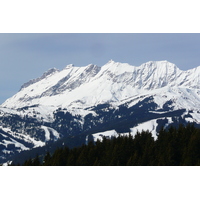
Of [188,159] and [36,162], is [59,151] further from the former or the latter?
[188,159]

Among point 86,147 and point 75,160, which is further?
point 86,147

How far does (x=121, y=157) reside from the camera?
125250 millimetres

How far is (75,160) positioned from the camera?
13425 cm

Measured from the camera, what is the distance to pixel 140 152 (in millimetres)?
136625

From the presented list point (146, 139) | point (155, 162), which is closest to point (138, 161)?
point (155, 162)

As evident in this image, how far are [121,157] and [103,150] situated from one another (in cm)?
1793

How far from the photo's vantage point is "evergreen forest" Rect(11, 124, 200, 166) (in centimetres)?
11209

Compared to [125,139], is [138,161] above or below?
below

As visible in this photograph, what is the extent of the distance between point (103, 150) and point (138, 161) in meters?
29.7

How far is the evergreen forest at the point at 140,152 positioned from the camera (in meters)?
112
